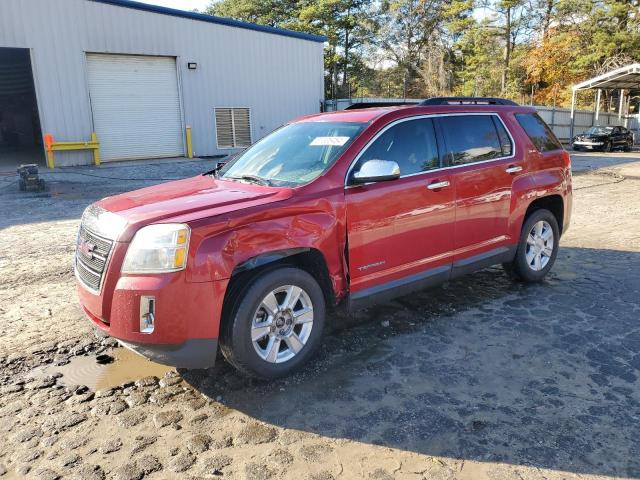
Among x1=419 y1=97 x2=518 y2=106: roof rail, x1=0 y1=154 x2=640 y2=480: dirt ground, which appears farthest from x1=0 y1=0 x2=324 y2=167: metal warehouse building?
x1=419 y1=97 x2=518 y2=106: roof rail

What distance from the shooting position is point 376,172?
3809 mm

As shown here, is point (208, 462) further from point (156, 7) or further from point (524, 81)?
point (524, 81)

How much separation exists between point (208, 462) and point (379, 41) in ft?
162

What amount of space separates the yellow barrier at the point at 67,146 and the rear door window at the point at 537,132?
16.1 meters

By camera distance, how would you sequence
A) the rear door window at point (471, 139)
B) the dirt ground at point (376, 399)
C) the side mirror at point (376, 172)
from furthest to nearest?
the rear door window at point (471, 139)
the side mirror at point (376, 172)
the dirt ground at point (376, 399)

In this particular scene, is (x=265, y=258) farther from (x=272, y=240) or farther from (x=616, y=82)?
(x=616, y=82)

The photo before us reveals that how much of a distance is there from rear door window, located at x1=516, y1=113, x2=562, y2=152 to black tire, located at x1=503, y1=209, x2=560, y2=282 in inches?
28.4

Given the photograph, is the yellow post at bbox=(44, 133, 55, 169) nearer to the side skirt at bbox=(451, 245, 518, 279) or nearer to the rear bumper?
the rear bumper

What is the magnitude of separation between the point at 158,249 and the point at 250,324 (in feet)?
2.52

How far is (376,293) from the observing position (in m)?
4.08

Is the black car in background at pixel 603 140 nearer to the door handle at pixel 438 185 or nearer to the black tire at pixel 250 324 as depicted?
the door handle at pixel 438 185

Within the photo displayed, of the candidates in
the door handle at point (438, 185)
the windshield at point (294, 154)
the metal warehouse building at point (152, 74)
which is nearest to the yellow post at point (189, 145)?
the metal warehouse building at point (152, 74)

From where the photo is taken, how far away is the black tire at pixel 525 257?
5.35 meters

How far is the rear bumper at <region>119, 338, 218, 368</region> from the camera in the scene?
3170 mm
